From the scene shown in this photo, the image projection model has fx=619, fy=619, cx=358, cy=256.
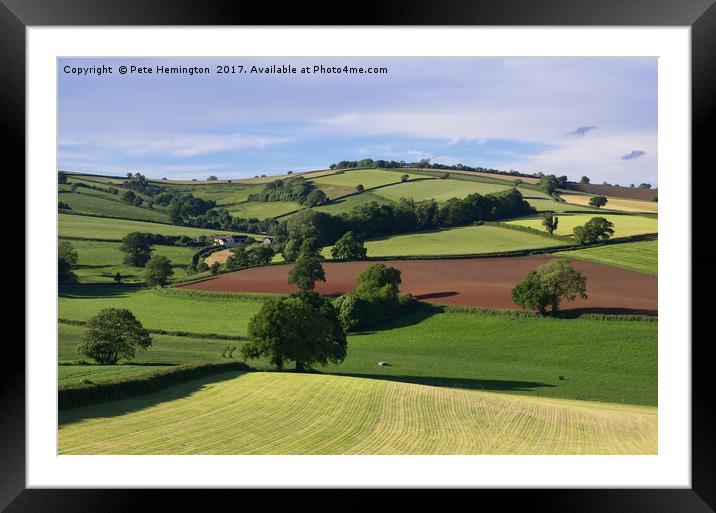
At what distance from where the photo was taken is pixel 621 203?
73.0ft

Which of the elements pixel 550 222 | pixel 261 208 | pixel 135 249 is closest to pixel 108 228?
pixel 135 249

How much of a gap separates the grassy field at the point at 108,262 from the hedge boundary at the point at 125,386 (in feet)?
32.6

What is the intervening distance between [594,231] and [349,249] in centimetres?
914

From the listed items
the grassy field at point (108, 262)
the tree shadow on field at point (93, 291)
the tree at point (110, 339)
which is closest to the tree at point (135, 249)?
the grassy field at point (108, 262)

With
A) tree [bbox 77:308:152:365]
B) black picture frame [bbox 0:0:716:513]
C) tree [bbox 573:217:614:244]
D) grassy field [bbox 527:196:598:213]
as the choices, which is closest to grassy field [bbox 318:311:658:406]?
tree [bbox 77:308:152:365]

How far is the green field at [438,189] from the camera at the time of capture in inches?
1101

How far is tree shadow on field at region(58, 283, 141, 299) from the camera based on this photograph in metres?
19.3

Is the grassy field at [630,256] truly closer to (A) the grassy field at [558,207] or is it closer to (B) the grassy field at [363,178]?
(A) the grassy field at [558,207]

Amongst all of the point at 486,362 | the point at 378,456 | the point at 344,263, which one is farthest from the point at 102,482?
the point at 344,263

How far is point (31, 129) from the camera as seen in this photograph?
7461mm

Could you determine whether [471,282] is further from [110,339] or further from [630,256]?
[110,339]

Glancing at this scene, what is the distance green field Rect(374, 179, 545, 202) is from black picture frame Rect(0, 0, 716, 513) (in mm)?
19500

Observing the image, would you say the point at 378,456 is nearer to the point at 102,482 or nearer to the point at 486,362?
the point at 102,482

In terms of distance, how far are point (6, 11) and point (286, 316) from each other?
825 centimetres
